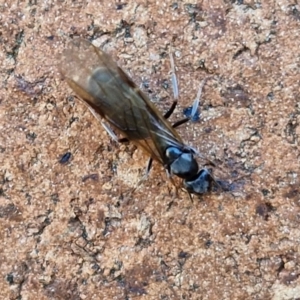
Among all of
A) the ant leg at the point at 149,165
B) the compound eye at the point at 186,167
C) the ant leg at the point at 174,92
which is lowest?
the compound eye at the point at 186,167

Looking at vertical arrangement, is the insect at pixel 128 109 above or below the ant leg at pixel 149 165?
above

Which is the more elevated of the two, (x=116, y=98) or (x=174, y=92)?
(x=116, y=98)

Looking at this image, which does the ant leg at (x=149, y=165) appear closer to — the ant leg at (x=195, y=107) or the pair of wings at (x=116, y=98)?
the pair of wings at (x=116, y=98)

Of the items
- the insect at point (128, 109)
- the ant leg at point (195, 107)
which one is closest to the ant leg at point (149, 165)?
the insect at point (128, 109)

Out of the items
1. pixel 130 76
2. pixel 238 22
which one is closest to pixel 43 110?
pixel 130 76

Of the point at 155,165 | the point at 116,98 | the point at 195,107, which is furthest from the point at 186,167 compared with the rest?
the point at 116,98

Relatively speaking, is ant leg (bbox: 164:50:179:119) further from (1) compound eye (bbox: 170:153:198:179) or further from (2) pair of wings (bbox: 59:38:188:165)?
(1) compound eye (bbox: 170:153:198:179)

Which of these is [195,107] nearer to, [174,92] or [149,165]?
[174,92]
